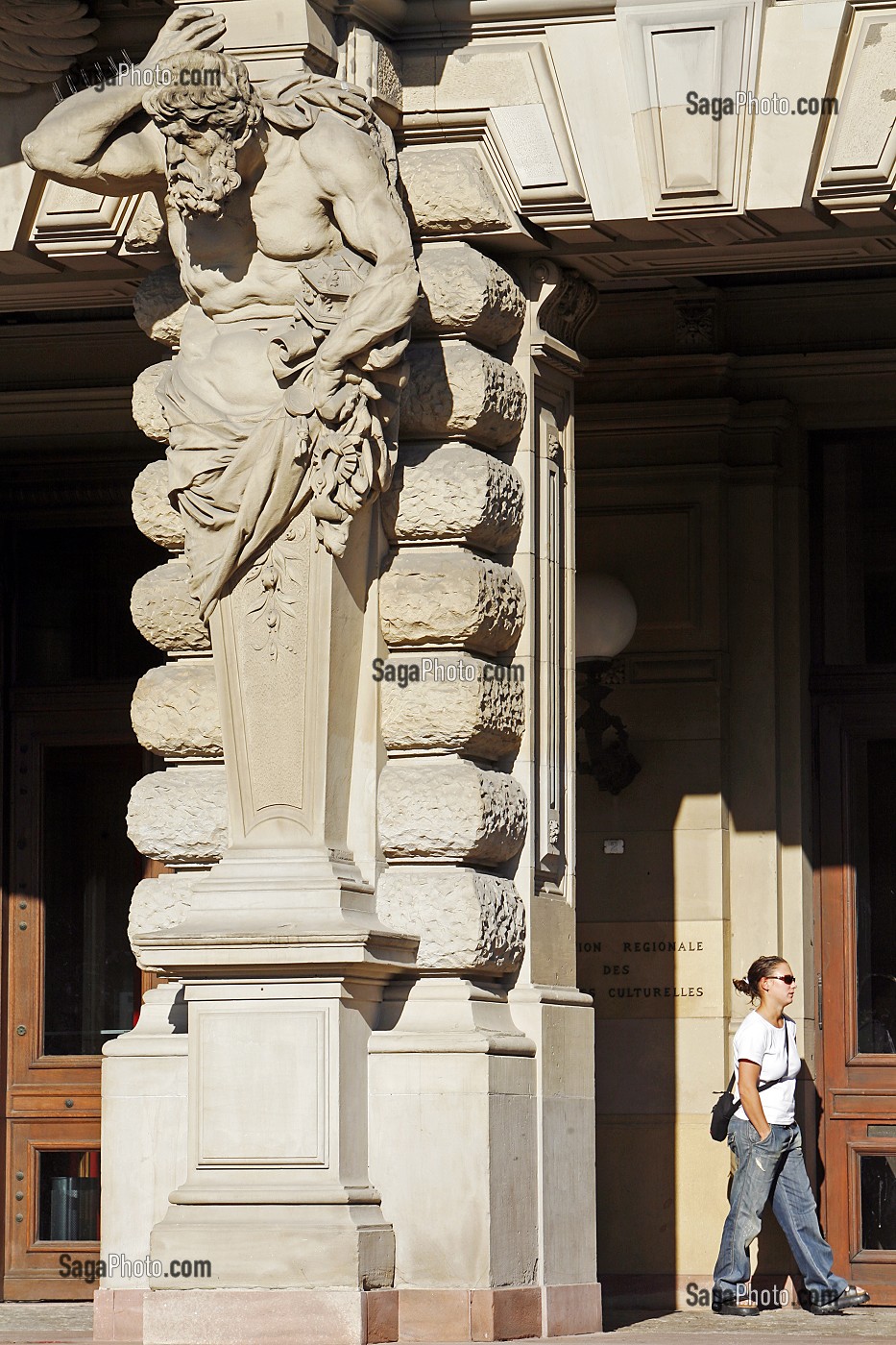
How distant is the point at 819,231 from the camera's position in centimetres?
1031

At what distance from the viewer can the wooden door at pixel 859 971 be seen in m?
12.9

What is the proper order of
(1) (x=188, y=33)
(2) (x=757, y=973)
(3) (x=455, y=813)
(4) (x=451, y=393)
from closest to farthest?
1. (1) (x=188, y=33)
2. (3) (x=455, y=813)
3. (4) (x=451, y=393)
4. (2) (x=757, y=973)

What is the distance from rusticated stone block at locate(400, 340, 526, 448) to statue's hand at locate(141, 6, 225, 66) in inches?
53.6

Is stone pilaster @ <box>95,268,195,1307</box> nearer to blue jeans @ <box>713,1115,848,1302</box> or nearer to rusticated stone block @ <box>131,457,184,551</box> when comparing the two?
rusticated stone block @ <box>131,457,184,551</box>

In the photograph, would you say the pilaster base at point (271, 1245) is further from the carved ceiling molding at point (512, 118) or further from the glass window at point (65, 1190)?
the glass window at point (65, 1190)

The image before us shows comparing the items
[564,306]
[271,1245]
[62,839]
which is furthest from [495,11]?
[62,839]

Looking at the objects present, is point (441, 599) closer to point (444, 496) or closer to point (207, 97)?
point (444, 496)

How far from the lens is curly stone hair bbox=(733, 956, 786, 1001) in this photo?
1183cm

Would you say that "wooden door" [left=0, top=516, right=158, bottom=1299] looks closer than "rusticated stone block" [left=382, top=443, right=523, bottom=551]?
No

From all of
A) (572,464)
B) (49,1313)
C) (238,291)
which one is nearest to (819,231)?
(572,464)

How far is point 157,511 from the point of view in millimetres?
10344

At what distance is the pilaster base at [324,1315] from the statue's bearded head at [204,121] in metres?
3.79

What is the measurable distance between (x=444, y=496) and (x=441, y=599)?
387 mm

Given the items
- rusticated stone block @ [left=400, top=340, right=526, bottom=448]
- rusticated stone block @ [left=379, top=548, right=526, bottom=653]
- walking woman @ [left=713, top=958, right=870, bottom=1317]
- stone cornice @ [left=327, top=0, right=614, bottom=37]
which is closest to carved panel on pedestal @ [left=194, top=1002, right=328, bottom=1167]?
rusticated stone block @ [left=379, top=548, right=526, bottom=653]
